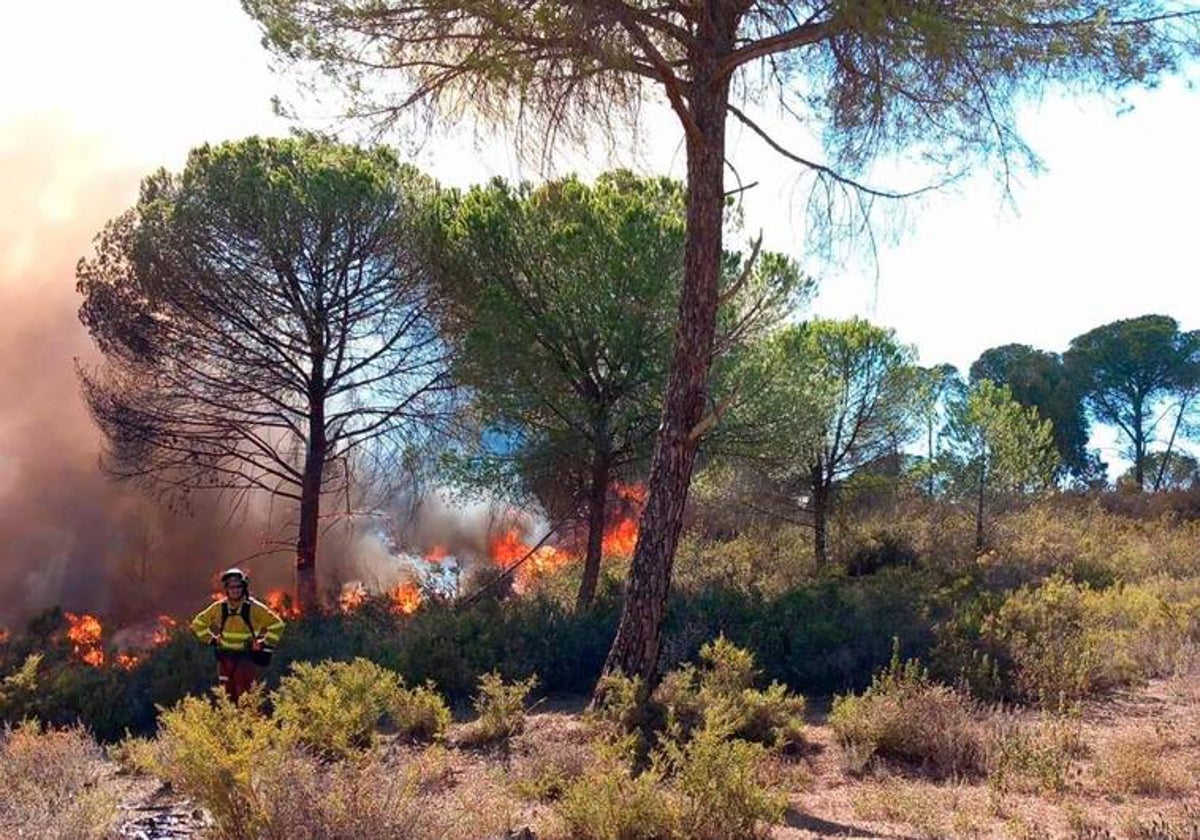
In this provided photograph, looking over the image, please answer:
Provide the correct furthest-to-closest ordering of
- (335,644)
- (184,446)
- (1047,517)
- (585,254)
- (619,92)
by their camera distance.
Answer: (1047,517) → (184,446) → (585,254) → (335,644) → (619,92)

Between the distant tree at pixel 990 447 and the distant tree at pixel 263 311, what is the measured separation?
10544 mm

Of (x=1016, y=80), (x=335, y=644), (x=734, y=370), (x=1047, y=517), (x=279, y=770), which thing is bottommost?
Answer: (x=335, y=644)

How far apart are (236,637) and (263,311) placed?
10.3m

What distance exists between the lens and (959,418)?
2148 centimetres

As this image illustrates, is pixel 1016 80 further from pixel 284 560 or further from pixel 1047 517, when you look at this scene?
pixel 284 560

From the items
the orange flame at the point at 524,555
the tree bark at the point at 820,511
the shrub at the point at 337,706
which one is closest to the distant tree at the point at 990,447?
the tree bark at the point at 820,511

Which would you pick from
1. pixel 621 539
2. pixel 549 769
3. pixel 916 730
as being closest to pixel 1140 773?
pixel 916 730

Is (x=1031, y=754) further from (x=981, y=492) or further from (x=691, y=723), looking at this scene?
(x=981, y=492)

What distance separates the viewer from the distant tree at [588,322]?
50.2 ft

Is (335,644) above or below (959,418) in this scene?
below

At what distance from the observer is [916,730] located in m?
7.14

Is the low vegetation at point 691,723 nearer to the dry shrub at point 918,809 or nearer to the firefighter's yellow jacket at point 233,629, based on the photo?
the dry shrub at point 918,809

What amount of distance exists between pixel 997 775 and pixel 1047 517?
19.3 metres

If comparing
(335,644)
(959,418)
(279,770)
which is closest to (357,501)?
(335,644)
